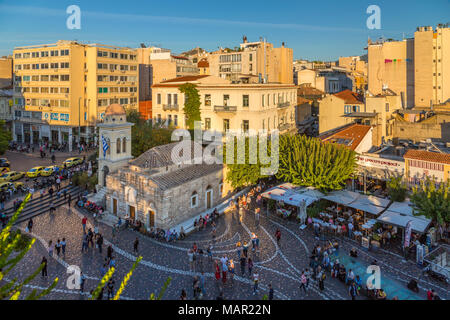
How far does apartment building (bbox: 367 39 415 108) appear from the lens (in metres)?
64.3

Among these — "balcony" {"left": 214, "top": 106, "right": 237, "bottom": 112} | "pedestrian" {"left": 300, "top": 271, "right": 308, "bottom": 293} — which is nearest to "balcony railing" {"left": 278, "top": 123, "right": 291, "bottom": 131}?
"balcony" {"left": 214, "top": 106, "right": 237, "bottom": 112}

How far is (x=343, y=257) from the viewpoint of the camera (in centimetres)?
2184

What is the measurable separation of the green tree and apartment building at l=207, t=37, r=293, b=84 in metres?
25.1

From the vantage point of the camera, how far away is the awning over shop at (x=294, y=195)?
92.0 ft

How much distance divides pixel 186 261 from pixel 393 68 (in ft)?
196

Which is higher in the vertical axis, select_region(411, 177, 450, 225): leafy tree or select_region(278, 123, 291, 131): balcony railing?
select_region(278, 123, 291, 131): balcony railing

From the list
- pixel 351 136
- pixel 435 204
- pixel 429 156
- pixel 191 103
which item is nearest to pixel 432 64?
pixel 351 136

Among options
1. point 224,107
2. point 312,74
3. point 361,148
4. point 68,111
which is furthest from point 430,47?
point 68,111

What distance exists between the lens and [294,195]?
28.9 metres

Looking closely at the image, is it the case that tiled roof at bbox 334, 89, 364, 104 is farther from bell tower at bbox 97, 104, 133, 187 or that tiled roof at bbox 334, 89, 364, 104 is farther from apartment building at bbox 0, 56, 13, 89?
apartment building at bbox 0, 56, 13, 89

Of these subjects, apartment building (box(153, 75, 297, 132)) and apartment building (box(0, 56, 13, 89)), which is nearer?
apartment building (box(153, 75, 297, 132))

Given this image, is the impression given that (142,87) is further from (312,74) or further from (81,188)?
(81,188)

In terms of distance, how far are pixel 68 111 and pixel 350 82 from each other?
7524 centimetres

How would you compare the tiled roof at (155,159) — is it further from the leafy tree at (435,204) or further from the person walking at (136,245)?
the leafy tree at (435,204)
